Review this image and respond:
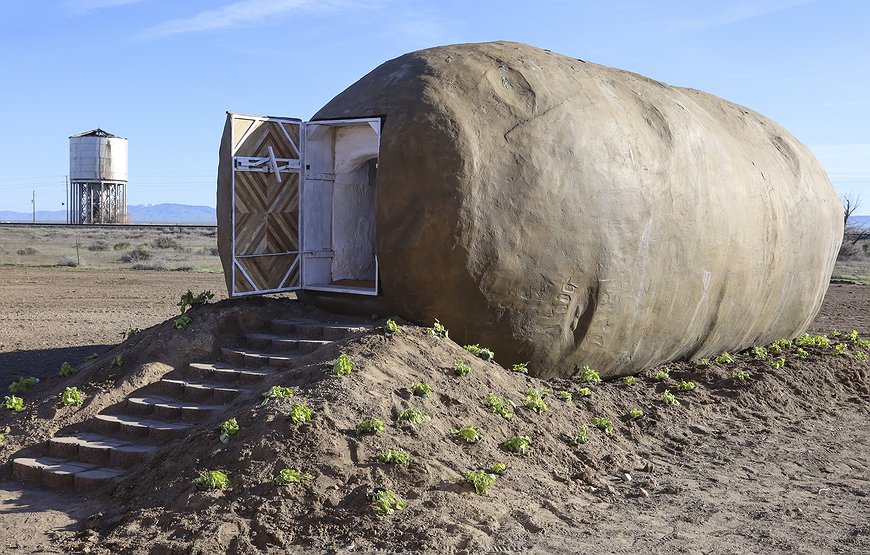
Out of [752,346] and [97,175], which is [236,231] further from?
[97,175]

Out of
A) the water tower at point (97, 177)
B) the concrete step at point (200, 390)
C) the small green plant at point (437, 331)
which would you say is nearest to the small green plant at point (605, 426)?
the small green plant at point (437, 331)

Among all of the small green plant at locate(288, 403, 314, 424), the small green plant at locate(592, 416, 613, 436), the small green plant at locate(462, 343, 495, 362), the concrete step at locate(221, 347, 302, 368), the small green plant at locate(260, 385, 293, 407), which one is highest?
the small green plant at locate(462, 343, 495, 362)

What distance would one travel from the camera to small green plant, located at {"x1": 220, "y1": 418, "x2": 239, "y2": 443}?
7.23 meters

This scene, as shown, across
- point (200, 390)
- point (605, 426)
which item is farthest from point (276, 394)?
point (605, 426)

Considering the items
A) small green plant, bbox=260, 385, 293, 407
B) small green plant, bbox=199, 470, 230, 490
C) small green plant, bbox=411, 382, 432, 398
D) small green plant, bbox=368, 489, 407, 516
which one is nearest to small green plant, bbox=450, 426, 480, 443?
small green plant, bbox=411, 382, 432, 398

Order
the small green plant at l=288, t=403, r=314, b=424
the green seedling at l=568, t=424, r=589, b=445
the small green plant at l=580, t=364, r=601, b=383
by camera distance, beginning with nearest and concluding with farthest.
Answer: the small green plant at l=288, t=403, r=314, b=424 < the green seedling at l=568, t=424, r=589, b=445 < the small green plant at l=580, t=364, r=601, b=383

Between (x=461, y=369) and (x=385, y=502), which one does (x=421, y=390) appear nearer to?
(x=461, y=369)

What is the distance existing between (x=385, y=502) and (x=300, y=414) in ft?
3.64

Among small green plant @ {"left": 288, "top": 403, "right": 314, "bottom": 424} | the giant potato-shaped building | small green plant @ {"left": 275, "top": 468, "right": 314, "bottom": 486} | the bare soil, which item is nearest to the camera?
the bare soil

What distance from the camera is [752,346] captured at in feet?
43.8

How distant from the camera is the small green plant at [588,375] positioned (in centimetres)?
1012

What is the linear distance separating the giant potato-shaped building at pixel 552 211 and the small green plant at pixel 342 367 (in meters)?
1.54

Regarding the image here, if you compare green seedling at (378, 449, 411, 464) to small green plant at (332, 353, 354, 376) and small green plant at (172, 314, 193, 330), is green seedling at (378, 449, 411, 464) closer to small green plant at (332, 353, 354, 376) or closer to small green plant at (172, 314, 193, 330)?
small green plant at (332, 353, 354, 376)

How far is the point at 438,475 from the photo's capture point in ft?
23.1
